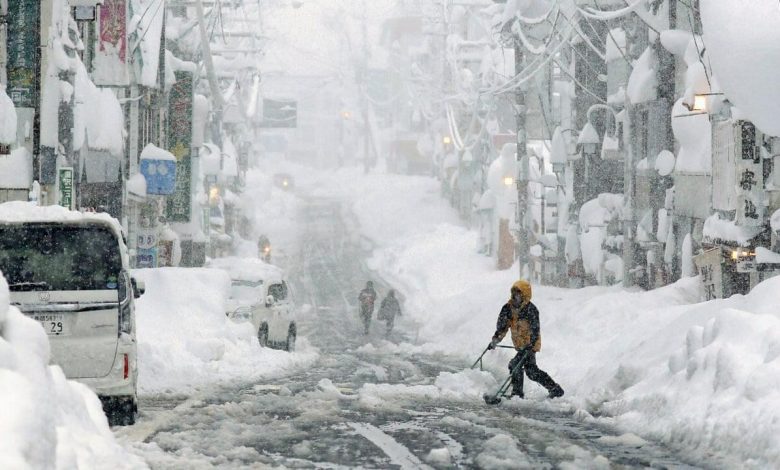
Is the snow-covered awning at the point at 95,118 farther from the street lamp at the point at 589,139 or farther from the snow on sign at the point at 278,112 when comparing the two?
the snow on sign at the point at 278,112

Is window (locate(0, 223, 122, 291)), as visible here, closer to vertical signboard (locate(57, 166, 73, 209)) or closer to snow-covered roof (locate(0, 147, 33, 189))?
snow-covered roof (locate(0, 147, 33, 189))

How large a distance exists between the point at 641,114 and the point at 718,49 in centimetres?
1400

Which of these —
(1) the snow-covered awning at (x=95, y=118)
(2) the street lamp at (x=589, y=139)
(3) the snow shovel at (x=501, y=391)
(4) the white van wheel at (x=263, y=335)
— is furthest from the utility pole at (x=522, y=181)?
(3) the snow shovel at (x=501, y=391)

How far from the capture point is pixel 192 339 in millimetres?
19984

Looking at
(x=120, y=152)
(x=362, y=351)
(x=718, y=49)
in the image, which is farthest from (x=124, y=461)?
(x=120, y=152)

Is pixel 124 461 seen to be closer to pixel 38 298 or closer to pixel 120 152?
pixel 38 298

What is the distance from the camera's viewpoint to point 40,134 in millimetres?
23844

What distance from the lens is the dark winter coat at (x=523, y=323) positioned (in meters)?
15.3

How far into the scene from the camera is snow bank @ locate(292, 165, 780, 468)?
10.5 m

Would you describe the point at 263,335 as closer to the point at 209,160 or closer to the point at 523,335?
the point at 523,335

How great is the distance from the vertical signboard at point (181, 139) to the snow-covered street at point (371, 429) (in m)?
22.3

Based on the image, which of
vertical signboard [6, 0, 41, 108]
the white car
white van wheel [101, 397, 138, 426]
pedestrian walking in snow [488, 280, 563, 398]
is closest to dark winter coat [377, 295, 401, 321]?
the white car

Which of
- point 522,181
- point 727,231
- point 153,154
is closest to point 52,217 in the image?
point 727,231

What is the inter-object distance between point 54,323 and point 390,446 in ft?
11.5
